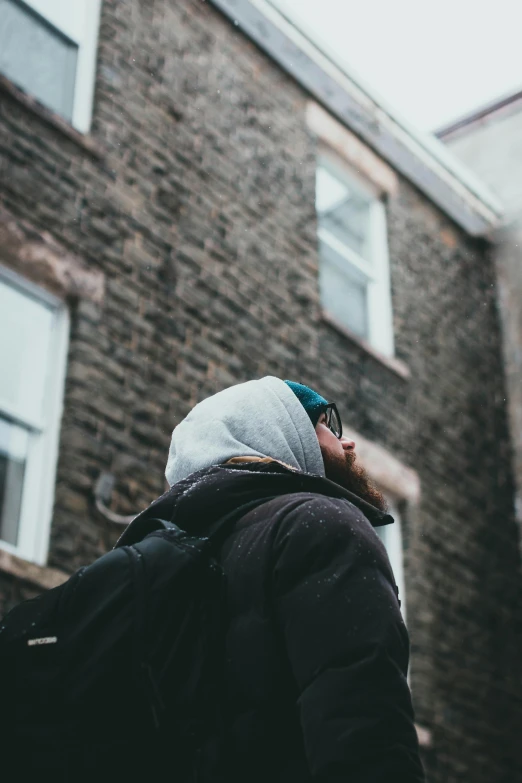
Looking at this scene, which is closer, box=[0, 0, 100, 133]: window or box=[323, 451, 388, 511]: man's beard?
box=[323, 451, 388, 511]: man's beard

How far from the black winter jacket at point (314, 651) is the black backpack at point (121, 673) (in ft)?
0.20

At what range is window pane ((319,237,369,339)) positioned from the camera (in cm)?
1135

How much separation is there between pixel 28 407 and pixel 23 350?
0.41 meters

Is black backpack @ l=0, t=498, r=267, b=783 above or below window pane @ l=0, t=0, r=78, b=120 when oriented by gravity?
below

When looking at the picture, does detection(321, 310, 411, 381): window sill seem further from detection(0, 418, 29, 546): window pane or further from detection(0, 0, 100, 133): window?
detection(0, 418, 29, 546): window pane

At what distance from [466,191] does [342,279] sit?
296cm

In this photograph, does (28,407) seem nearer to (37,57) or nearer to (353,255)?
(37,57)

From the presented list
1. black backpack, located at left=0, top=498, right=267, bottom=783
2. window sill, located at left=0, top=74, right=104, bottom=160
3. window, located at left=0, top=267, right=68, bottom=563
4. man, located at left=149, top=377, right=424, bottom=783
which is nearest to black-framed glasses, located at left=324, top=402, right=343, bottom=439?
man, located at left=149, top=377, right=424, bottom=783

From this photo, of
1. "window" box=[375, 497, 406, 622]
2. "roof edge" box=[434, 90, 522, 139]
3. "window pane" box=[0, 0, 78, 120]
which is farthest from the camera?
"roof edge" box=[434, 90, 522, 139]

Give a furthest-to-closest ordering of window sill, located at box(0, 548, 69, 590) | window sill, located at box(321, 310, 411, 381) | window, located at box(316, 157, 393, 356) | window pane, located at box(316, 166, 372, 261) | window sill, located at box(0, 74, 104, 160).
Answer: window pane, located at box(316, 166, 372, 261)
window, located at box(316, 157, 393, 356)
window sill, located at box(321, 310, 411, 381)
window sill, located at box(0, 74, 104, 160)
window sill, located at box(0, 548, 69, 590)

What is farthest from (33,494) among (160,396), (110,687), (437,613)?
(110,687)

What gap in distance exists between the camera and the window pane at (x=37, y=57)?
8.68 metres

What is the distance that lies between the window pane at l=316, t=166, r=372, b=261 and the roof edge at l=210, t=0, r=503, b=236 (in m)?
0.56

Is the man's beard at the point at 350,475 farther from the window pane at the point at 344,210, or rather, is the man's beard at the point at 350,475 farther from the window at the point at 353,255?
the window pane at the point at 344,210
